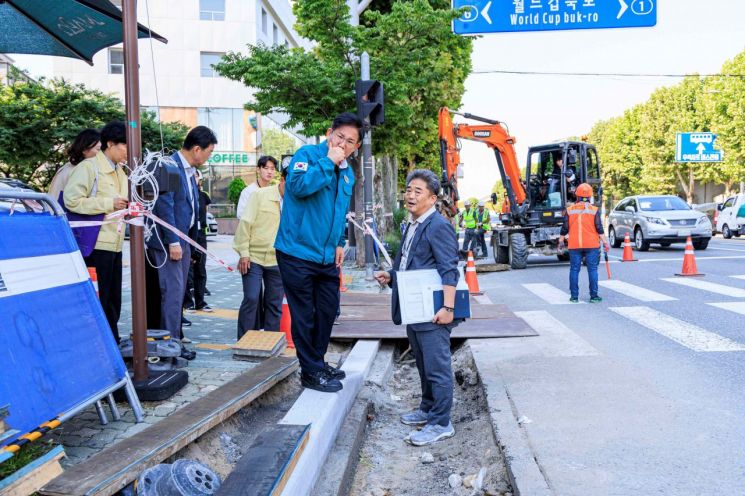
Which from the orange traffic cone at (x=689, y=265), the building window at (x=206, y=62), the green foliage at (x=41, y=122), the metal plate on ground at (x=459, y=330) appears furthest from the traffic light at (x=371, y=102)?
the building window at (x=206, y=62)

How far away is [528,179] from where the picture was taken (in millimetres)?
17312

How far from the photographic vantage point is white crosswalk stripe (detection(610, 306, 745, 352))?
21.7 feet

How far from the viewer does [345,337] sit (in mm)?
6828

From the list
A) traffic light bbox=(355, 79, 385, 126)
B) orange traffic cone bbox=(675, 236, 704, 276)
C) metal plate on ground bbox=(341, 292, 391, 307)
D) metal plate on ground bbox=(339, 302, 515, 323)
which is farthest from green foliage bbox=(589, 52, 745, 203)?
metal plate on ground bbox=(339, 302, 515, 323)

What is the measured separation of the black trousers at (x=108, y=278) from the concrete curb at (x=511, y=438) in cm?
289

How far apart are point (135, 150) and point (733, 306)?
8.16 m

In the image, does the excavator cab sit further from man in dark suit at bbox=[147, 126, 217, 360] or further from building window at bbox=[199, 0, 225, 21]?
building window at bbox=[199, 0, 225, 21]

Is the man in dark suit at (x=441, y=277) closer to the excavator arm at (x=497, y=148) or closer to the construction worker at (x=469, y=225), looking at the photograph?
the excavator arm at (x=497, y=148)

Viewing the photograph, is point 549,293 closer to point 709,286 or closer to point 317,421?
point 709,286

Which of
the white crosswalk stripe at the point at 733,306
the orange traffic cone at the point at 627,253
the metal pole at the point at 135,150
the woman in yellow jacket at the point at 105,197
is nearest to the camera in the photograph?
the metal pole at the point at 135,150

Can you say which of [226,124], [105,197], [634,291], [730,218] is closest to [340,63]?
[634,291]

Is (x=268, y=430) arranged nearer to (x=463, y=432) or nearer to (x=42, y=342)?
(x=42, y=342)

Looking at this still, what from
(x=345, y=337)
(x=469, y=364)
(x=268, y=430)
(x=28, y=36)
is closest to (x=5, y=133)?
(x=28, y=36)

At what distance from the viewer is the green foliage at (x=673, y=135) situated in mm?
40375
